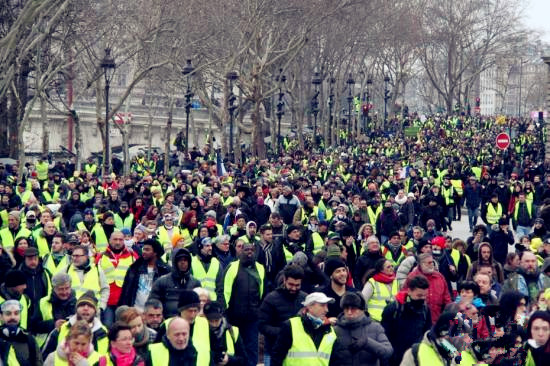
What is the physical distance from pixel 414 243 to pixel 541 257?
1731 mm

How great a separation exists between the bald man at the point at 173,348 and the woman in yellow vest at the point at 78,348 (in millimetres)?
351

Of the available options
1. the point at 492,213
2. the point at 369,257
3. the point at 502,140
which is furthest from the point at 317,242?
the point at 502,140

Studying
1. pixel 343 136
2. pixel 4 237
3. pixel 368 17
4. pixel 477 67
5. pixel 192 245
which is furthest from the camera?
pixel 477 67

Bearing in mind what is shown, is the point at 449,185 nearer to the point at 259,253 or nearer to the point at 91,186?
the point at 91,186

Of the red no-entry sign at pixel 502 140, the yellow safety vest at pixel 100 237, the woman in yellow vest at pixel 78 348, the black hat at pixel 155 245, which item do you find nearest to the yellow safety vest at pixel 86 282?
the black hat at pixel 155 245

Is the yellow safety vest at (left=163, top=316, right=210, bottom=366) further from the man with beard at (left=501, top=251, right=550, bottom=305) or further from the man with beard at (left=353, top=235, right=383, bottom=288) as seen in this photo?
the man with beard at (left=353, top=235, right=383, bottom=288)

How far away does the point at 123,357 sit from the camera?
874 centimetres

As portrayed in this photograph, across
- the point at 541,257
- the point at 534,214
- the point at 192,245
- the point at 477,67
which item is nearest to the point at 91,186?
the point at 534,214

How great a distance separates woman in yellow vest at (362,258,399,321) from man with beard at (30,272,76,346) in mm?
2558

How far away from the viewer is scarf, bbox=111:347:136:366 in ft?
28.6

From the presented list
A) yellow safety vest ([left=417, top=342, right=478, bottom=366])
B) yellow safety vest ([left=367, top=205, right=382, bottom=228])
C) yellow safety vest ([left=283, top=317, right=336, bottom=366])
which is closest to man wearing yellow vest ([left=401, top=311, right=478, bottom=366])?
yellow safety vest ([left=417, top=342, right=478, bottom=366])

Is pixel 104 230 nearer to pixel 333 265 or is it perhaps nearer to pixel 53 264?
pixel 53 264

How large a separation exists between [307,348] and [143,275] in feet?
11.9

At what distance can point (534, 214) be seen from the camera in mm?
25000
